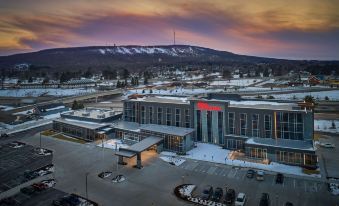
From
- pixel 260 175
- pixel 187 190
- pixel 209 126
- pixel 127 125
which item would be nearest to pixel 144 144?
pixel 209 126

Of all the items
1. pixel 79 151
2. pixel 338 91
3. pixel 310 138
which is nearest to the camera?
pixel 310 138

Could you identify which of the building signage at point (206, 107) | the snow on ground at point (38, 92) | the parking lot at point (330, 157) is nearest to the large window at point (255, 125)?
the building signage at point (206, 107)

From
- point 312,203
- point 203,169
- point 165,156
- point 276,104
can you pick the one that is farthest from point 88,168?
point 276,104

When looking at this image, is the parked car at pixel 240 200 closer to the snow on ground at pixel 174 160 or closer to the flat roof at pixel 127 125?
the snow on ground at pixel 174 160

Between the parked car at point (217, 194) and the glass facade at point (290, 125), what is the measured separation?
2248cm

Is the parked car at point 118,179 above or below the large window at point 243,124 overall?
below

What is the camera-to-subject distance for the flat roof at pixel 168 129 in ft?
206

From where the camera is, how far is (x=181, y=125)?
68.7 meters

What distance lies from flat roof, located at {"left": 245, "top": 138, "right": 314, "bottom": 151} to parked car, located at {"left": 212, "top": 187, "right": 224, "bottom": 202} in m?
17.0

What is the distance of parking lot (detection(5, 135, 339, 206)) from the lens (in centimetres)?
4100

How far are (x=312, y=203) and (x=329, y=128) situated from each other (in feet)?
151

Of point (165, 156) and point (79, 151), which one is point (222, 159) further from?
point (79, 151)

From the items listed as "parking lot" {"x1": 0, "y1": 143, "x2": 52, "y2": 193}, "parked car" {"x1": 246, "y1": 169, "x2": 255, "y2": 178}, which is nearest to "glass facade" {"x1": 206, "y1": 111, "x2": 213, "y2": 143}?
"parked car" {"x1": 246, "y1": 169, "x2": 255, "y2": 178}

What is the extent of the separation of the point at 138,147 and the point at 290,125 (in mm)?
30403
